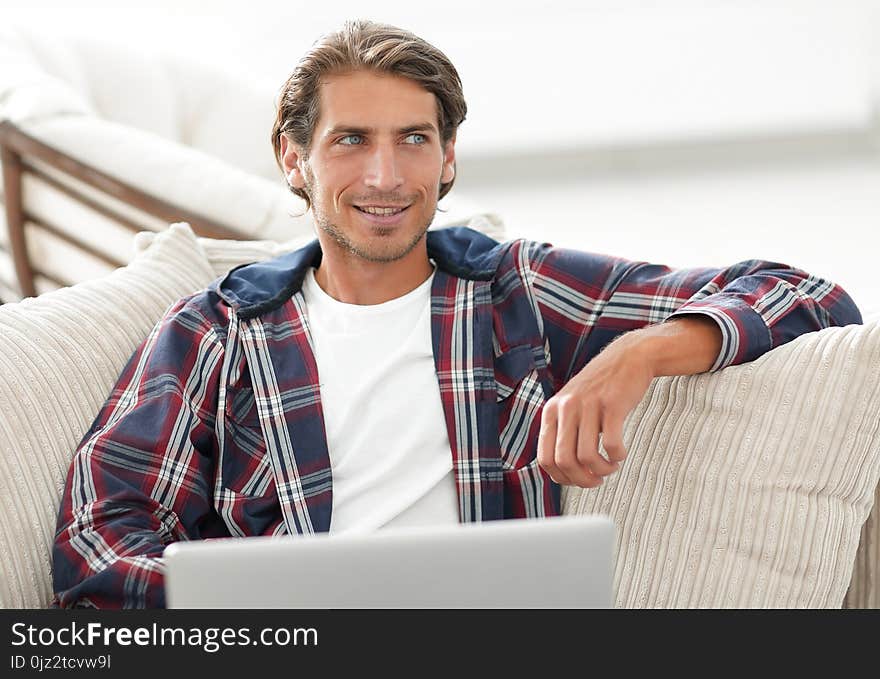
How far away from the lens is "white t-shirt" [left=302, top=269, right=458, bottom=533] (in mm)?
1292

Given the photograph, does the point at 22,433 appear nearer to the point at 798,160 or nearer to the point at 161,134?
the point at 161,134

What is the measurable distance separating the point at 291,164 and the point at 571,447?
2.26ft

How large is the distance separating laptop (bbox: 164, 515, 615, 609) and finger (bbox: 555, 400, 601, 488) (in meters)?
0.34

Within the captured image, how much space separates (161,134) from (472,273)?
1.61 m

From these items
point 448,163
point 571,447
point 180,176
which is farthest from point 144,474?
point 180,176

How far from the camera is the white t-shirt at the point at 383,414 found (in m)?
1.29

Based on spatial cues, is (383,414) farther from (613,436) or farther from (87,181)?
(87,181)

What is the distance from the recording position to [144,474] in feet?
4.08

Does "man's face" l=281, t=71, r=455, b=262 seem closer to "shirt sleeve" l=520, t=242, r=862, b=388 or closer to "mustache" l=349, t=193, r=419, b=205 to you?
"mustache" l=349, t=193, r=419, b=205

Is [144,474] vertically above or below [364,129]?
below

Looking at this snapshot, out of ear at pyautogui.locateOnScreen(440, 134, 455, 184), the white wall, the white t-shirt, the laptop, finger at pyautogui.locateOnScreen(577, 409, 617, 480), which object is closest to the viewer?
the laptop

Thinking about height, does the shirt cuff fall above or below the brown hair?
below

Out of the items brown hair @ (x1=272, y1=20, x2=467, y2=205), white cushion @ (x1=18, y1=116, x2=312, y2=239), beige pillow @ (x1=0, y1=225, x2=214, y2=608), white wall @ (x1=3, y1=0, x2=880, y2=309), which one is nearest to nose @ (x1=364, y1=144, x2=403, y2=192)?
brown hair @ (x1=272, y1=20, x2=467, y2=205)
